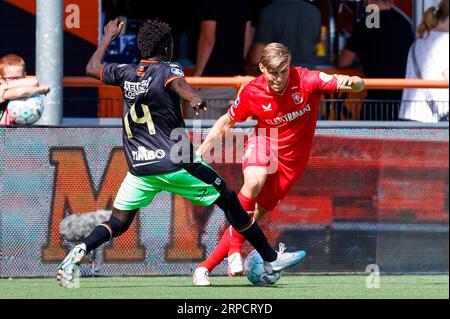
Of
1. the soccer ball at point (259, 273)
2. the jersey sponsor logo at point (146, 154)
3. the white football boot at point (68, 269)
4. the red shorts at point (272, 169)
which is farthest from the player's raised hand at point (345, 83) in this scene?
the white football boot at point (68, 269)

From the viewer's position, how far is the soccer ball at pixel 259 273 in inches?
384

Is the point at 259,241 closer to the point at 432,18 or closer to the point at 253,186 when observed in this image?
the point at 253,186

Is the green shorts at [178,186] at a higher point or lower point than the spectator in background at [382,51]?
lower

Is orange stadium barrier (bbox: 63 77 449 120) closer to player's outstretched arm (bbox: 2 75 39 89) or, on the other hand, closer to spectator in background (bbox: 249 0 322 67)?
Result: player's outstretched arm (bbox: 2 75 39 89)

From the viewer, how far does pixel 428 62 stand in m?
12.9

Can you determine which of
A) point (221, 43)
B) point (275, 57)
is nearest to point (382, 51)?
point (221, 43)

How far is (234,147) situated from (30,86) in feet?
5.79

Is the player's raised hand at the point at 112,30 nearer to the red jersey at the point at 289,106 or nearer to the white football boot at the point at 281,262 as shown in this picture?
the red jersey at the point at 289,106

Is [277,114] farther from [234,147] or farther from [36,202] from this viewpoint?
[36,202]

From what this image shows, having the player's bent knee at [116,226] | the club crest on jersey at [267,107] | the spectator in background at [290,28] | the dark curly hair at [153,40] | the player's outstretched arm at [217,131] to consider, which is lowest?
the player's bent knee at [116,226]

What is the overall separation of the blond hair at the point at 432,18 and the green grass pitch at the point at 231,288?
2.85m

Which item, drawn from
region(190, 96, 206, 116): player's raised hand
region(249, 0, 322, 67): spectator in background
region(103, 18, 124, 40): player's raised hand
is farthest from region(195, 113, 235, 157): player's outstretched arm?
region(249, 0, 322, 67): spectator in background

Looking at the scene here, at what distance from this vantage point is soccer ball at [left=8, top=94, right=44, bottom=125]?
1092 centimetres

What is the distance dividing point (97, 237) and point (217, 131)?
4.57ft
